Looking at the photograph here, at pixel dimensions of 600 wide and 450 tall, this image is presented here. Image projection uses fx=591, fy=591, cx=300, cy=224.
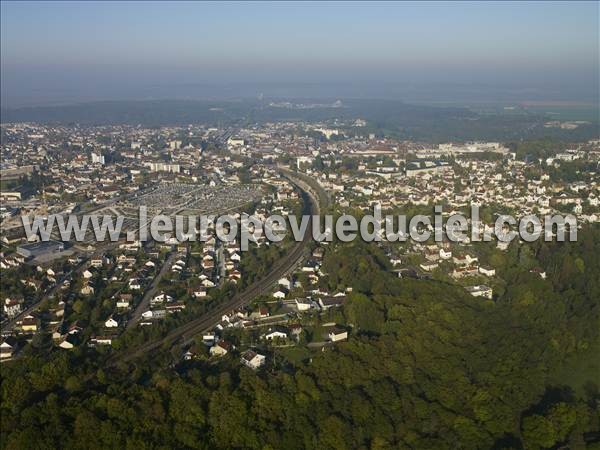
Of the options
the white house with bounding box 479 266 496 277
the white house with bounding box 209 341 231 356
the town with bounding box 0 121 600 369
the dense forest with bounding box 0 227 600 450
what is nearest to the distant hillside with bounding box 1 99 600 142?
the town with bounding box 0 121 600 369

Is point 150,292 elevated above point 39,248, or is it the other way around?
point 39,248

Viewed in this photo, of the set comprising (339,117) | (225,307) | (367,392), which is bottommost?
(225,307)

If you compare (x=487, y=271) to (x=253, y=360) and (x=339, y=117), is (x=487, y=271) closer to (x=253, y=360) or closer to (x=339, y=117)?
(x=253, y=360)

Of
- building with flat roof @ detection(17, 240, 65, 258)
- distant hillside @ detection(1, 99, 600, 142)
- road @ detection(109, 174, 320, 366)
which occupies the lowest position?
road @ detection(109, 174, 320, 366)

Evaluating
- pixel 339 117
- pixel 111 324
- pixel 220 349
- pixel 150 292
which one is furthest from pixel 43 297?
pixel 339 117

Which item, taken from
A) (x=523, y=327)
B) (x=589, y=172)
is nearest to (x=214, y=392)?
(x=523, y=327)

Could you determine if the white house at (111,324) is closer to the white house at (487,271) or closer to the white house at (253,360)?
the white house at (253,360)

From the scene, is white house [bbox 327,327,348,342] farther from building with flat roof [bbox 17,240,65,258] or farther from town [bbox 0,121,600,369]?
building with flat roof [bbox 17,240,65,258]
